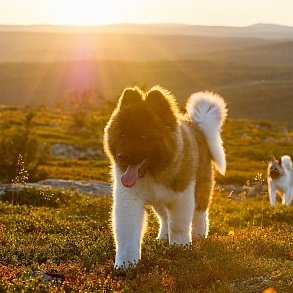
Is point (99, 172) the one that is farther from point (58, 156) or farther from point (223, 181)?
point (58, 156)

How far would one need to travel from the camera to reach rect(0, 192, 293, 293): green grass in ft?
22.9

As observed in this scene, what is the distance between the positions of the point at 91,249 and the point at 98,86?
176738mm

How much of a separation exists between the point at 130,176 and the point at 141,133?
22.7 inches

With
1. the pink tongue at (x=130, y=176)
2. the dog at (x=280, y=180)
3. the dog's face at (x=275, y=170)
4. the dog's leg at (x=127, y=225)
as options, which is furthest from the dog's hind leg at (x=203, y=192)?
the dog's face at (x=275, y=170)

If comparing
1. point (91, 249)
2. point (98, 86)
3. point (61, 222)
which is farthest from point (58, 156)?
point (98, 86)

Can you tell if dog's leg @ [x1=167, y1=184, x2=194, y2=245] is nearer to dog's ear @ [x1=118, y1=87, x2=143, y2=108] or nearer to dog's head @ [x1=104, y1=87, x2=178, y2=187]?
dog's head @ [x1=104, y1=87, x2=178, y2=187]

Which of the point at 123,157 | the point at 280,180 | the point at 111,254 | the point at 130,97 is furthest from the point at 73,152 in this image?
the point at 123,157

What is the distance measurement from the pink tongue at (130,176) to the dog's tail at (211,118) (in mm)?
3199

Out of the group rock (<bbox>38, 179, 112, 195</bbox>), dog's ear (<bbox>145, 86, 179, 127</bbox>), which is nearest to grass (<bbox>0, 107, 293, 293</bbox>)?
dog's ear (<bbox>145, 86, 179, 127</bbox>)

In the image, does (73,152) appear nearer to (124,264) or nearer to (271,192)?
(271,192)

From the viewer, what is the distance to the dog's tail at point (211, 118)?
10.5m

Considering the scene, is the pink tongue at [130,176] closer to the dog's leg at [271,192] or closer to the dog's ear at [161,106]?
the dog's ear at [161,106]

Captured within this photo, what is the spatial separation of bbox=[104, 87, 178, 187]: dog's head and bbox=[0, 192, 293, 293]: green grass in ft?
4.27

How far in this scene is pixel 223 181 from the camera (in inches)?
1426
